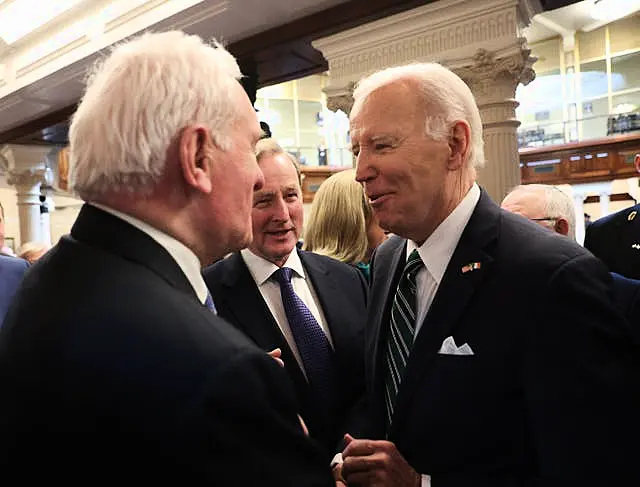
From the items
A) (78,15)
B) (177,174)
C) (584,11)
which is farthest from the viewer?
(584,11)

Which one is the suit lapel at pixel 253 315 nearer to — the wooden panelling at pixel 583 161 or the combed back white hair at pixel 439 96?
the combed back white hair at pixel 439 96

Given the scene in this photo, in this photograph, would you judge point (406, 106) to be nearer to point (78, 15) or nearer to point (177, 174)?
point (177, 174)

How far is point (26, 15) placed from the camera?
6.64 m

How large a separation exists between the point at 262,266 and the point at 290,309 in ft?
0.57

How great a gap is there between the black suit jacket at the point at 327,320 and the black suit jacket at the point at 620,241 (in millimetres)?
1772

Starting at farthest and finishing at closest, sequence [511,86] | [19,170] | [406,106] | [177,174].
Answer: [19,170]
[511,86]
[406,106]
[177,174]

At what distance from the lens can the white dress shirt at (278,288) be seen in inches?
75.2

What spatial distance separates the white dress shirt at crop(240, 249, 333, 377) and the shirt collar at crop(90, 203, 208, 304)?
807 mm

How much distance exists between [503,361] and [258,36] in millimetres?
4995

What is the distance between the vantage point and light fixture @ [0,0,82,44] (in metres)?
6.29

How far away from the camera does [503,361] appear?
52.0 inches

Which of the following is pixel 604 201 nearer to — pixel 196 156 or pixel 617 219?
pixel 617 219

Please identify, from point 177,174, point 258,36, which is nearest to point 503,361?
point 177,174

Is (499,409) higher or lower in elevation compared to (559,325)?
lower
